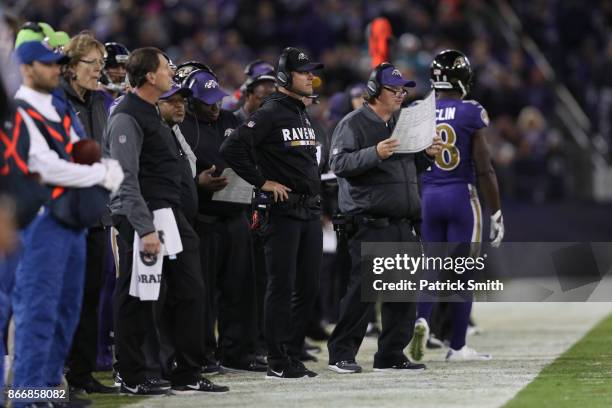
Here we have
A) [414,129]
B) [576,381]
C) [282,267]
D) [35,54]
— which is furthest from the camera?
[414,129]

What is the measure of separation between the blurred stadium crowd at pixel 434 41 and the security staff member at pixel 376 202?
8622 mm

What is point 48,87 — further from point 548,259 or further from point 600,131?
point 600,131

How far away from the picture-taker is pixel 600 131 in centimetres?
2081

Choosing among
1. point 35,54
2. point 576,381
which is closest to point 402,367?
point 576,381

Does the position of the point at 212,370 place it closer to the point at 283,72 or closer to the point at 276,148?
the point at 276,148

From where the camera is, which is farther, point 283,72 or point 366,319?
point 366,319

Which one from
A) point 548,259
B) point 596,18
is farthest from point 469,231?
point 596,18

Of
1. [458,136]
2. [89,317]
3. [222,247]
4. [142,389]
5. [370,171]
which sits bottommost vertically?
[142,389]

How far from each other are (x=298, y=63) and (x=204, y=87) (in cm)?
72

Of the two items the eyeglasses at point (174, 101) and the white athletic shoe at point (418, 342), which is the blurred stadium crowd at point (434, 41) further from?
the eyeglasses at point (174, 101)

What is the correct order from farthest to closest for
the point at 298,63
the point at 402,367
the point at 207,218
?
the point at 207,218, the point at 402,367, the point at 298,63

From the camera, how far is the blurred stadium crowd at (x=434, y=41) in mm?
18922

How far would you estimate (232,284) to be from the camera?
1001cm

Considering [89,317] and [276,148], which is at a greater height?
[276,148]
